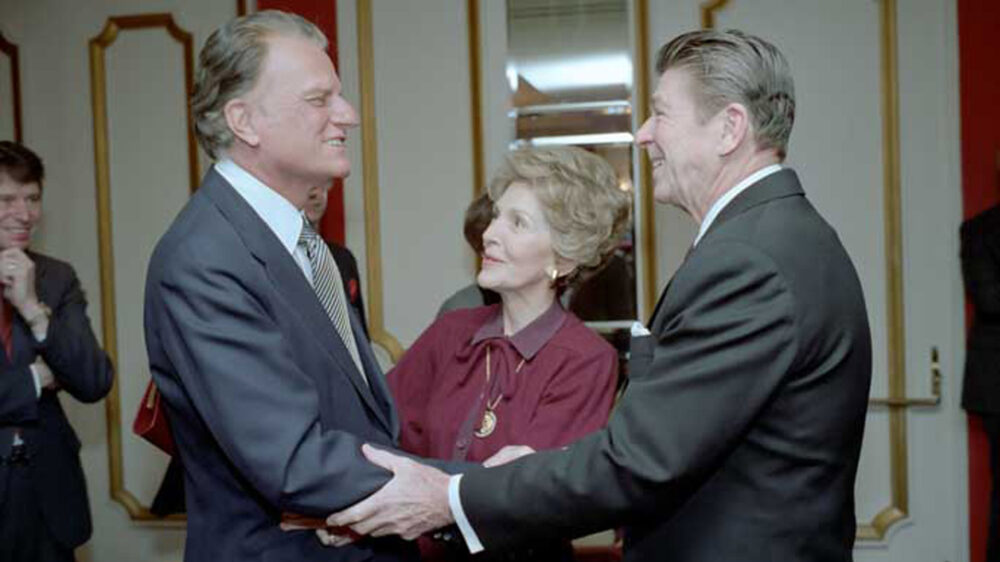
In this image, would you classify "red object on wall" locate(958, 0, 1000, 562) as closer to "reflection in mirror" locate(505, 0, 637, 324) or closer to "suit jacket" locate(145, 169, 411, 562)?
"reflection in mirror" locate(505, 0, 637, 324)

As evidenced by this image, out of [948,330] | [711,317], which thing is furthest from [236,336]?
[948,330]

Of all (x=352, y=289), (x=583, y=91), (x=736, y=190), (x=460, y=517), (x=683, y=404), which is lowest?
(x=460, y=517)

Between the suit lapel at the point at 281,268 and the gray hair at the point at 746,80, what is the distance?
0.72 m

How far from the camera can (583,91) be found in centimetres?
390

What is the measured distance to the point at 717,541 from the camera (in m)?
1.60

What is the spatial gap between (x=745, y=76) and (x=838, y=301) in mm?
401

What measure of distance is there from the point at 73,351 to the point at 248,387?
169 centimetres

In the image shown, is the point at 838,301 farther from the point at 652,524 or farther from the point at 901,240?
the point at 901,240

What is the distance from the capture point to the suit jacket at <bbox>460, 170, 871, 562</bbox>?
4.96 feet

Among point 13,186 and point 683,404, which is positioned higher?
point 13,186

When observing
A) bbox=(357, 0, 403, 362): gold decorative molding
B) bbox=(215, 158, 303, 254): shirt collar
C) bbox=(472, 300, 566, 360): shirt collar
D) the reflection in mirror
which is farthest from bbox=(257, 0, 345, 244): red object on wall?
bbox=(215, 158, 303, 254): shirt collar

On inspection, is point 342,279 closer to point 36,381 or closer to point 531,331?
point 36,381

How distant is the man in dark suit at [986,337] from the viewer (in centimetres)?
356

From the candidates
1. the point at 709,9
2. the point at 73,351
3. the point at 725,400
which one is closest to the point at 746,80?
the point at 725,400
